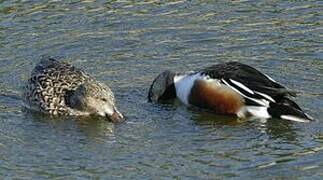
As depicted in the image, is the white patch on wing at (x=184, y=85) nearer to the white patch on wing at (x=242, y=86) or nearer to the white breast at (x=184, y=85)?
the white breast at (x=184, y=85)

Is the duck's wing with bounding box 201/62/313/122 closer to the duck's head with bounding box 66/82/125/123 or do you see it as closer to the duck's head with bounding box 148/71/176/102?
the duck's head with bounding box 148/71/176/102

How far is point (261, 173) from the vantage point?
7.55m

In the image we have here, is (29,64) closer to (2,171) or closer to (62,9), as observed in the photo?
(62,9)

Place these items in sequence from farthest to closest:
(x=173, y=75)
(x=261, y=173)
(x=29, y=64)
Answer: (x=29, y=64)
(x=173, y=75)
(x=261, y=173)

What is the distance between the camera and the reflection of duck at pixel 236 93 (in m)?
9.15

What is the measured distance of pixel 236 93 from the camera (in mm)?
9359

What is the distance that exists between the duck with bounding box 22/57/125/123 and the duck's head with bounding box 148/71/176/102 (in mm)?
585

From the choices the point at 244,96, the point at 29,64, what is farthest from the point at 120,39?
the point at 244,96

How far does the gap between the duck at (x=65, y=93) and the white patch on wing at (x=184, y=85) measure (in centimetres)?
84

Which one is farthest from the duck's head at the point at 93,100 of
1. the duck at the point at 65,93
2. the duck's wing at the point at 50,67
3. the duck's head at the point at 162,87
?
the duck's head at the point at 162,87

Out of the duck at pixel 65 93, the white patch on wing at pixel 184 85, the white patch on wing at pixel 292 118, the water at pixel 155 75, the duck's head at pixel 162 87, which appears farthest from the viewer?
the duck's head at pixel 162 87

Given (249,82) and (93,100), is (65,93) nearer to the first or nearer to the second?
(93,100)

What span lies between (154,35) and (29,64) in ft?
5.61

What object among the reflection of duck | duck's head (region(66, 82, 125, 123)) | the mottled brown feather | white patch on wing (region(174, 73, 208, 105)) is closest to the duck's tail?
the reflection of duck
